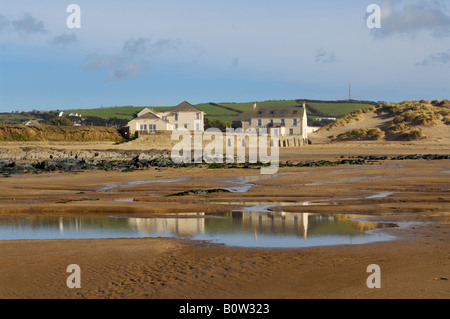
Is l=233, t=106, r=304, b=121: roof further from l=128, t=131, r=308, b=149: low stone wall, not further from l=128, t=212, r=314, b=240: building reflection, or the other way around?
l=128, t=212, r=314, b=240: building reflection

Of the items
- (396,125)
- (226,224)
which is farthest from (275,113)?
(226,224)

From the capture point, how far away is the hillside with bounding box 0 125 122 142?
65.8 m

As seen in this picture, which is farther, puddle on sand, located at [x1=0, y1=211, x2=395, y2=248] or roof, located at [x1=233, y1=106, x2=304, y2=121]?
roof, located at [x1=233, y1=106, x2=304, y2=121]

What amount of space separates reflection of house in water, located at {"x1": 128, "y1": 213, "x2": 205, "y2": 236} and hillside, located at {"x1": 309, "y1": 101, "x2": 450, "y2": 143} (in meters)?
63.8

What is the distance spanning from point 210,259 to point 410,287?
416cm

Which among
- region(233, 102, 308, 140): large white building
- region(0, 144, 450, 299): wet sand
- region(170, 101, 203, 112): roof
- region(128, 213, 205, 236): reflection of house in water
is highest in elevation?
region(170, 101, 203, 112): roof

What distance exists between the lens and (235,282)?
9.26m

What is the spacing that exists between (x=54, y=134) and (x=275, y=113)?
36.0 meters

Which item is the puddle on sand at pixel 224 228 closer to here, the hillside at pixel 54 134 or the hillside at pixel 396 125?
the hillside at pixel 54 134

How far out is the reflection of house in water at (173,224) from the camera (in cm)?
1475

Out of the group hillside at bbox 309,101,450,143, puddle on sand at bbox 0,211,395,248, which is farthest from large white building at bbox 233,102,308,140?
puddle on sand at bbox 0,211,395,248

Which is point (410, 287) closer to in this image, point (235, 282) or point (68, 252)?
point (235, 282)

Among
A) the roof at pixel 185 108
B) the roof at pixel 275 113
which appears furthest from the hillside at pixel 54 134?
the roof at pixel 275 113
